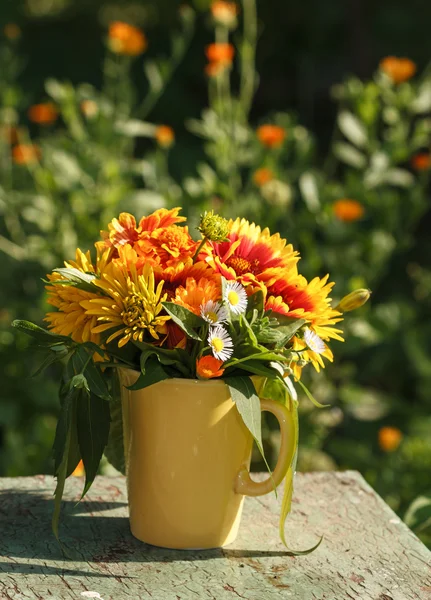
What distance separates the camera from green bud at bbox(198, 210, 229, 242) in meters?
0.87

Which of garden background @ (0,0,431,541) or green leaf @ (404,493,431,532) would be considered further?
garden background @ (0,0,431,541)

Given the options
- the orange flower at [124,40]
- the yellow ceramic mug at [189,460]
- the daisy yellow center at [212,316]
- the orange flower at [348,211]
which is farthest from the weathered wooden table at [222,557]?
the orange flower at [124,40]

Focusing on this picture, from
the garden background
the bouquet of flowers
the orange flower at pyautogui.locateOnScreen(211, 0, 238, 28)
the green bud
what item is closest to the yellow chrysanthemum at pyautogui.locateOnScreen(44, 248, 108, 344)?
the bouquet of flowers

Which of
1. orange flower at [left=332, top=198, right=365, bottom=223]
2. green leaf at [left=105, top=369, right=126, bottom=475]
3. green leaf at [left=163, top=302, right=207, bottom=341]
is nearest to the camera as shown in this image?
green leaf at [left=163, top=302, right=207, bottom=341]

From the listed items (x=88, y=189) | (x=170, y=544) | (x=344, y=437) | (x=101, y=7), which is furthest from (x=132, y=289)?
(x=101, y=7)

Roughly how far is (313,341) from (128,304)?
0.59ft

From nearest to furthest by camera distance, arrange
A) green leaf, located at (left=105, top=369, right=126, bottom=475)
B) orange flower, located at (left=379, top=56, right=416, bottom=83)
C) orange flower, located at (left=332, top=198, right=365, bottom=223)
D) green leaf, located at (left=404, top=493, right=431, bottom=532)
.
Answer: green leaf, located at (left=105, top=369, right=126, bottom=475) < green leaf, located at (left=404, top=493, right=431, bottom=532) < orange flower, located at (left=332, top=198, right=365, bottom=223) < orange flower, located at (left=379, top=56, right=416, bottom=83)

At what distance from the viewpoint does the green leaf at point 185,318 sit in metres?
0.86

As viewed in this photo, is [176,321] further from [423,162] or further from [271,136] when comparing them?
[423,162]

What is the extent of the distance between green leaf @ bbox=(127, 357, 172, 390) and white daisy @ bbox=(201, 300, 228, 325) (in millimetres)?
67

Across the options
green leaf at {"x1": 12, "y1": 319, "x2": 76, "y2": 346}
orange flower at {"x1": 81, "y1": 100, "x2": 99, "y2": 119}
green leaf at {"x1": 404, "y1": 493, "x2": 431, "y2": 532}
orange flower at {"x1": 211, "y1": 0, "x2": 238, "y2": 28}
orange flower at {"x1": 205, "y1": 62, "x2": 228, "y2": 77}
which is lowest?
green leaf at {"x1": 404, "y1": 493, "x2": 431, "y2": 532}

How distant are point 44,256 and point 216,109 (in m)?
0.57

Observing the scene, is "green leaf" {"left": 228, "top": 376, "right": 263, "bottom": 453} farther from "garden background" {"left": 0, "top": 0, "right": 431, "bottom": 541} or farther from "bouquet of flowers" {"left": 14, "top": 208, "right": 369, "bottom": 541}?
"garden background" {"left": 0, "top": 0, "right": 431, "bottom": 541}

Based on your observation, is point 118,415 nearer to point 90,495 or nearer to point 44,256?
point 90,495
